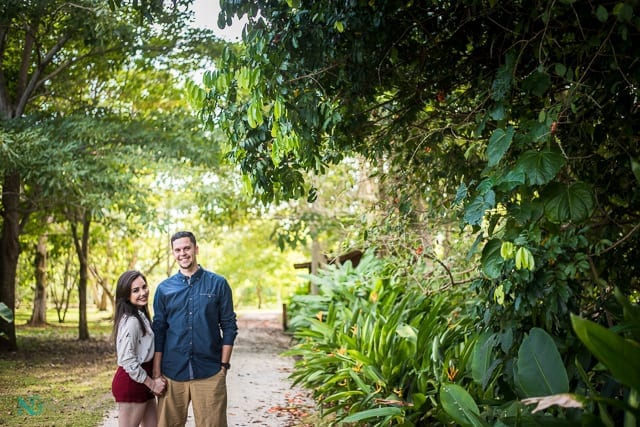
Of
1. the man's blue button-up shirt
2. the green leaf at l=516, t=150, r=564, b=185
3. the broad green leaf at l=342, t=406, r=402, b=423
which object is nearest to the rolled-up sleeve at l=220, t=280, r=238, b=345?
the man's blue button-up shirt

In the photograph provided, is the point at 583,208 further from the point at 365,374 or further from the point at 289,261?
the point at 289,261

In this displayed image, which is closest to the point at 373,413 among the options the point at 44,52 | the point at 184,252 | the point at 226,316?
the point at 226,316

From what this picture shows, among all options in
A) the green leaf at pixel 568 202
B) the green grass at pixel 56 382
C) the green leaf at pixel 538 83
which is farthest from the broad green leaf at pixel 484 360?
the green grass at pixel 56 382

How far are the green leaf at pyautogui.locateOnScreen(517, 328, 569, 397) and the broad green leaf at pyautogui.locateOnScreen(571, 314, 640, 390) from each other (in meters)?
0.64

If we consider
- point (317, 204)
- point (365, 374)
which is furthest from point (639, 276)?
point (317, 204)

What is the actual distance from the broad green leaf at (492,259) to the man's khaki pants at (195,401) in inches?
79.9

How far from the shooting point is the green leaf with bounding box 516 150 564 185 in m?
3.44

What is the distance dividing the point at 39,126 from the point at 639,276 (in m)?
9.86

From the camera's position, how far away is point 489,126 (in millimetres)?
5512

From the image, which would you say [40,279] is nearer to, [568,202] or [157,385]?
[157,385]

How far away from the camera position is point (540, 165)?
11.5ft

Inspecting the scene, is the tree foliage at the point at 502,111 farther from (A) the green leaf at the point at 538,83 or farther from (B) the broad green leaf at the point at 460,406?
(B) the broad green leaf at the point at 460,406

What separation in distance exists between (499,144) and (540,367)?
125 centimetres

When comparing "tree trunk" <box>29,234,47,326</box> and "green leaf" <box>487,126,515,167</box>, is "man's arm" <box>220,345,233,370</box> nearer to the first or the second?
"green leaf" <box>487,126,515,167</box>
